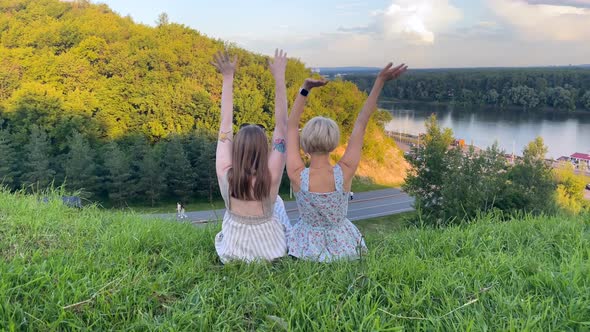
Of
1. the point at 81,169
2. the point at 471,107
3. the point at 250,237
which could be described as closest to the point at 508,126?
the point at 471,107

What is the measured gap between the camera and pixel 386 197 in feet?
89.7

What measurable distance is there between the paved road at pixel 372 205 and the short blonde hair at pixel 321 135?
18.1 m

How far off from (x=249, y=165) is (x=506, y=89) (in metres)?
88.2

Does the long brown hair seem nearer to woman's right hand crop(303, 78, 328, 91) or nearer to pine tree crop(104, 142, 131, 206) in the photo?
woman's right hand crop(303, 78, 328, 91)

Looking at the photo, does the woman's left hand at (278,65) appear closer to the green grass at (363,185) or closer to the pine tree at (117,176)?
the pine tree at (117,176)

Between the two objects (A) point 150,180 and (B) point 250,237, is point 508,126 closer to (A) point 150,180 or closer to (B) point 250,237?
(A) point 150,180

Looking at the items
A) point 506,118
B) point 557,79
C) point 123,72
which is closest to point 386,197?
point 123,72

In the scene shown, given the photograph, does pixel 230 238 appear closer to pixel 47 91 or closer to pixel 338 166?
pixel 338 166

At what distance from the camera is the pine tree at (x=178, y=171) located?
25.5 metres

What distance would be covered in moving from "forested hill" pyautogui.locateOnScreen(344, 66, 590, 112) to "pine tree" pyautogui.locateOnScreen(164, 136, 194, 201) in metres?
45.7

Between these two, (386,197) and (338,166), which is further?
(386,197)

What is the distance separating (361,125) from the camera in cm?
299

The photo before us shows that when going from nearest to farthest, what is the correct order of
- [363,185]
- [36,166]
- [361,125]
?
[361,125]
[36,166]
[363,185]

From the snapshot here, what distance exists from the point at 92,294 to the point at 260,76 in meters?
33.3
